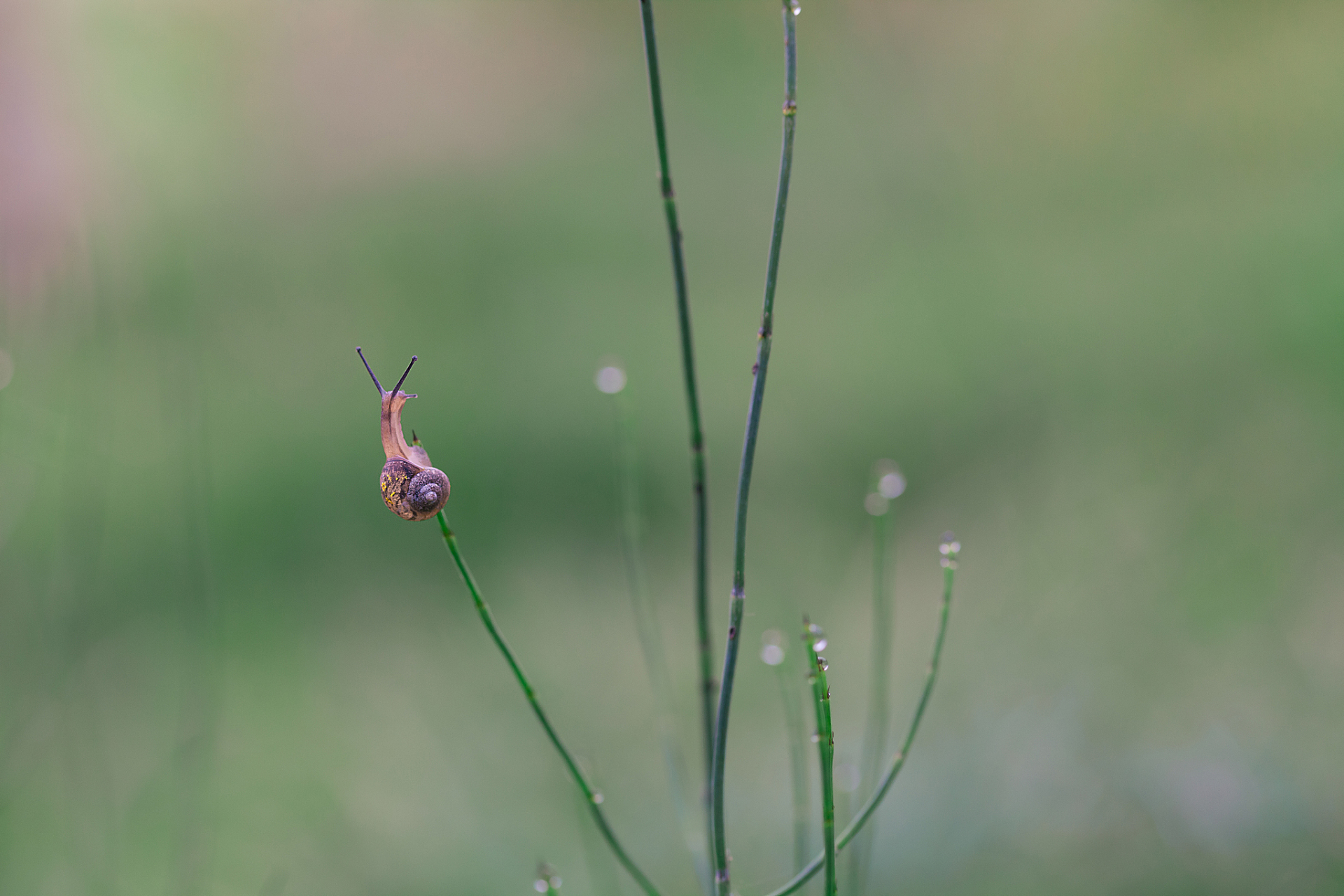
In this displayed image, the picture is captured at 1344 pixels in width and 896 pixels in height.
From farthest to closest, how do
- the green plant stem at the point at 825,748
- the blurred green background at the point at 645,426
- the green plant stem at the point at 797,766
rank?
the blurred green background at the point at 645,426
the green plant stem at the point at 797,766
the green plant stem at the point at 825,748

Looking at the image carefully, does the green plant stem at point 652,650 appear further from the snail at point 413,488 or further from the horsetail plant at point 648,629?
the snail at point 413,488

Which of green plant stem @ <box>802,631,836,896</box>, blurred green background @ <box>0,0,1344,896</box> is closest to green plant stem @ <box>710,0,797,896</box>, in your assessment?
green plant stem @ <box>802,631,836,896</box>

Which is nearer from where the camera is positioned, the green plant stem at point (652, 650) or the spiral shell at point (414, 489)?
the spiral shell at point (414, 489)

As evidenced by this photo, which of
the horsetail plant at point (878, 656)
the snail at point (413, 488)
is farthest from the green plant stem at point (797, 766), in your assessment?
the snail at point (413, 488)

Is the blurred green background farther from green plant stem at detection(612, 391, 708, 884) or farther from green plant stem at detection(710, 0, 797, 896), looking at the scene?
green plant stem at detection(710, 0, 797, 896)

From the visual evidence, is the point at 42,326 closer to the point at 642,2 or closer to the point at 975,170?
the point at 642,2

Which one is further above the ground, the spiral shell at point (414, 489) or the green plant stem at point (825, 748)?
the spiral shell at point (414, 489)

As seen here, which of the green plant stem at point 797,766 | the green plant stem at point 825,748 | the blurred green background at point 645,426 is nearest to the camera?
the green plant stem at point 825,748
